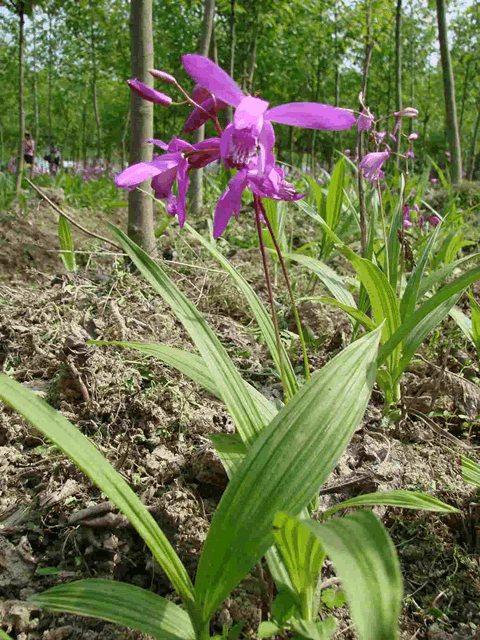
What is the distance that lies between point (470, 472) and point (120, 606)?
2.87ft

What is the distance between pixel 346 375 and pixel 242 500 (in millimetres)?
309

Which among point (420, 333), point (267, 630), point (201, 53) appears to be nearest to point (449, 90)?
point (201, 53)

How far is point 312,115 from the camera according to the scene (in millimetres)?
853

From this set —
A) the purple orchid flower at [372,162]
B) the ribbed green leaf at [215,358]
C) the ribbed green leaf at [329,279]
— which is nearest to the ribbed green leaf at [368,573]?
the ribbed green leaf at [215,358]

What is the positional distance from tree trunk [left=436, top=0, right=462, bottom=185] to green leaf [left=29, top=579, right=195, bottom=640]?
6.87m

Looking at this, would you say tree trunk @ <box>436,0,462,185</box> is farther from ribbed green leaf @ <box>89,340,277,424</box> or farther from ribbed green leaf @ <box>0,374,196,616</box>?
ribbed green leaf @ <box>0,374,196,616</box>

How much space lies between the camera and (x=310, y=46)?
1302 cm

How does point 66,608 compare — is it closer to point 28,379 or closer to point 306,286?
point 28,379

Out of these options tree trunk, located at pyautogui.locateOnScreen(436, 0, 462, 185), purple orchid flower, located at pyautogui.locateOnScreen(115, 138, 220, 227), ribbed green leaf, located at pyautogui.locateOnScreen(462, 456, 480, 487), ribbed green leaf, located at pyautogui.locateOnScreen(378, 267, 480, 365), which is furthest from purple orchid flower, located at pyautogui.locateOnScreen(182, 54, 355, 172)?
tree trunk, located at pyautogui.locateOnScreen(436, 0, 462, 185)

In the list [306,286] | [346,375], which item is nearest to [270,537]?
[346,375]

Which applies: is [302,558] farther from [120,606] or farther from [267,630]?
[120,606]

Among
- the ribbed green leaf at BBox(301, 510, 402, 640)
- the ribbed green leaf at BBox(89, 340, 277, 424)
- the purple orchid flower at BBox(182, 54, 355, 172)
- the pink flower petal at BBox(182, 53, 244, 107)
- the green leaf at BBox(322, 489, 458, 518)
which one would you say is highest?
the pink flower petal at BBox(182, 53, 244, 107)

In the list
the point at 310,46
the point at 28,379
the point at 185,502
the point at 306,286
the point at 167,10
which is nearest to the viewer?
the point at 185,502

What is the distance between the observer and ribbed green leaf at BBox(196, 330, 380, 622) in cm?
82
